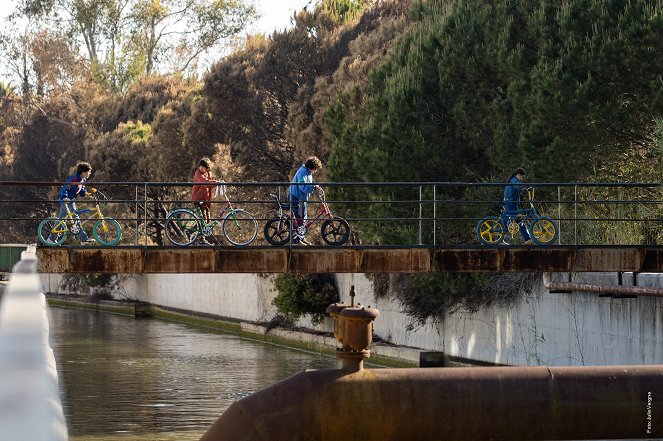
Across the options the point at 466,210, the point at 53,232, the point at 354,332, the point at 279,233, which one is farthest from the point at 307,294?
the point at 354,332

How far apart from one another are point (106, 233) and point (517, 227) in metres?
7.23

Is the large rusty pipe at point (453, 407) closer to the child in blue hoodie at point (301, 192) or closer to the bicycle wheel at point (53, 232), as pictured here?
the child in blue hoodie at point (301, 192)

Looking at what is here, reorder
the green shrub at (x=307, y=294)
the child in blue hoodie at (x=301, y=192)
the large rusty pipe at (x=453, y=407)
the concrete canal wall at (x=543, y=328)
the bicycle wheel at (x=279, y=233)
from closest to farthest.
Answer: the large rusty pipe at (x=453, y=407) < the child in blue hoodie at (x=301, y=192) < the bicycle wheel at (x=279, y=233) < the concrete canal wall at (x=543, y=328) < the green shrub at (x=307, y=294)

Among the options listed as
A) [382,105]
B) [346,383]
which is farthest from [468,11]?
[346,383]

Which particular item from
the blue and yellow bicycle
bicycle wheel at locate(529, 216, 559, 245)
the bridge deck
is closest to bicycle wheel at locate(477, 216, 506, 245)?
the blue and yellow bicycle

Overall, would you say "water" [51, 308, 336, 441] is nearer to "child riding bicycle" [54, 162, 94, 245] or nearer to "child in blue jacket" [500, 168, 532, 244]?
"child riding bicycle" [54, 162, 94, 245]

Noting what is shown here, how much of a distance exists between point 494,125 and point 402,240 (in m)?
3.32

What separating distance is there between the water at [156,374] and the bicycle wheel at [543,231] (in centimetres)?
640

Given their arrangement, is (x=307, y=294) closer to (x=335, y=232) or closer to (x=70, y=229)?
(x=335, y=232)

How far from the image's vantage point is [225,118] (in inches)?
1742

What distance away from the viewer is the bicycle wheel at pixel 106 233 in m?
20.8

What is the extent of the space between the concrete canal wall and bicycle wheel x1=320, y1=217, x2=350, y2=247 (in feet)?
16.7

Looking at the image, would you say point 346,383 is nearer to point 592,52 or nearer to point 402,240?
point 592,52

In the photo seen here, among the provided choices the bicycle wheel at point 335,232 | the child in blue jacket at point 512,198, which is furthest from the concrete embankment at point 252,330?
the bicycle wheel at point 335,232
